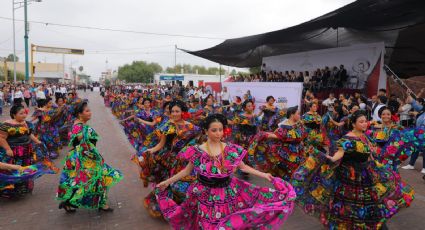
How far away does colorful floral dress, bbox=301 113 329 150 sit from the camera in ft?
19.9

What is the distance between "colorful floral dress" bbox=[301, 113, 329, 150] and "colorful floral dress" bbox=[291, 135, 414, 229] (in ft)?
5.78

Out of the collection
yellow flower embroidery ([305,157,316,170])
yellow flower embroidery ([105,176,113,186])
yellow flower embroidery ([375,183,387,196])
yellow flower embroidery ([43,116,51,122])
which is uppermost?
yellow flower embroidery ([43,116,51,122])

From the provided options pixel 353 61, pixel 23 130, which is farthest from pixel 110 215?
pixel 353 61

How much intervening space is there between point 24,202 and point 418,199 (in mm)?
6309

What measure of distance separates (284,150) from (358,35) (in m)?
10.9

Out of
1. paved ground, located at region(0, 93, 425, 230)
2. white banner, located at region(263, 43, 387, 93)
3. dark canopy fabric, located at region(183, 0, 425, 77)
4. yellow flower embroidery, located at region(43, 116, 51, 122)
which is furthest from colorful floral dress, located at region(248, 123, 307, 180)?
white banner, located at region(263, 43, 387, 93)

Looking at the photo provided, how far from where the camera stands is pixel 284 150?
5691 mm

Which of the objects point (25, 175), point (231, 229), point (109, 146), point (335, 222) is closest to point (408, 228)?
point (335, 222)

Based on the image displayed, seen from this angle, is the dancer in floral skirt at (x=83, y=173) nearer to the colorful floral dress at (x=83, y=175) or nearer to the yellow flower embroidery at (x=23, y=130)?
the colorful floral dress at (x=83, y=175)

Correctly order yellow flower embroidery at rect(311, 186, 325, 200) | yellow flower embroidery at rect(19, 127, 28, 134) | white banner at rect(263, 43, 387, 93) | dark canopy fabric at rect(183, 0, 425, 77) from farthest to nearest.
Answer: white banner at rect(263, 43, 387, 93)
dark canopy fabric at rect(183, 0, 425, 77)
yellow flower embroidery at rect(19, 127, 28, 134)
yellow flower embroidery at rect(311, 186, 325, 200)

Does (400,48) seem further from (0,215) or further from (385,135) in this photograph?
(0,215)

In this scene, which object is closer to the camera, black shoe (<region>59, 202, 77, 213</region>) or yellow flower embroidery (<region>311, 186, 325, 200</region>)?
yellow flower embroidery (<region>311, 186, 325, 200</region>)

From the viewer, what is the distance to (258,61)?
24.1 m

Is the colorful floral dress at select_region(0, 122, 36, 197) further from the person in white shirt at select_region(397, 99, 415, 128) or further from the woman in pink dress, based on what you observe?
the person in white shirt at select_region(397, 99, 415, 128)
